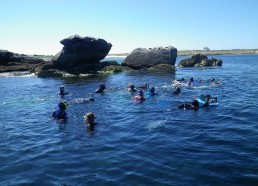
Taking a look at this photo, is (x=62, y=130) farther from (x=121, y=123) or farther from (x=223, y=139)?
(x=223, y=139)

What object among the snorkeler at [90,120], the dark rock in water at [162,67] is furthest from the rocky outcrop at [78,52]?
the snorkeler at [90,120]

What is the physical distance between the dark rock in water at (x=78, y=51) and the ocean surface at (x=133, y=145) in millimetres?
27921

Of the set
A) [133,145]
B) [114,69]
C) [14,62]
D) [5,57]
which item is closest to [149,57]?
[114,69]

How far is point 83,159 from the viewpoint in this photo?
12023mm

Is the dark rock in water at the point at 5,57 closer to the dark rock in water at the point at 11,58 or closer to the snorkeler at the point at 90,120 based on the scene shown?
the dark rock in water at the point at 11,58

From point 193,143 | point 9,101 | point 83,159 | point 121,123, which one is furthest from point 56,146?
point 9,101

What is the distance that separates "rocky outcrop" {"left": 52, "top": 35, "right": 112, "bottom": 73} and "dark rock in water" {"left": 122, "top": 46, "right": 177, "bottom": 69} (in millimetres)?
6107

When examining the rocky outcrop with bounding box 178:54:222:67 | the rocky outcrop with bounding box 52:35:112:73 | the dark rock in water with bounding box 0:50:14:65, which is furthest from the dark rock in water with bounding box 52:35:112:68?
the rocky outcrop with bounding box 178:54:222:67

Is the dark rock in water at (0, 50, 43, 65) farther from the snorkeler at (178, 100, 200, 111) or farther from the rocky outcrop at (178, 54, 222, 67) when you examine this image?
the snorkeler at (178, 100, 200, 111)

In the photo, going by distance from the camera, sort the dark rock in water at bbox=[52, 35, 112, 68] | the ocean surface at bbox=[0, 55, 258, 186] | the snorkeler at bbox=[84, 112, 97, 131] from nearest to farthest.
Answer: the ocean surface at bbox=[0, 55, 258, 186] → the snorkeler at bbox=[84, 112, 97, 131] → the dark rock in water at bbox=[52, 35, 112, 68]

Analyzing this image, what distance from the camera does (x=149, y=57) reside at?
57719 mm

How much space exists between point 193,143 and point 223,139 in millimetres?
1571

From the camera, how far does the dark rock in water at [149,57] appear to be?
57.6 meters

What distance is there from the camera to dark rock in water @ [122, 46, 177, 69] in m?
57.6
